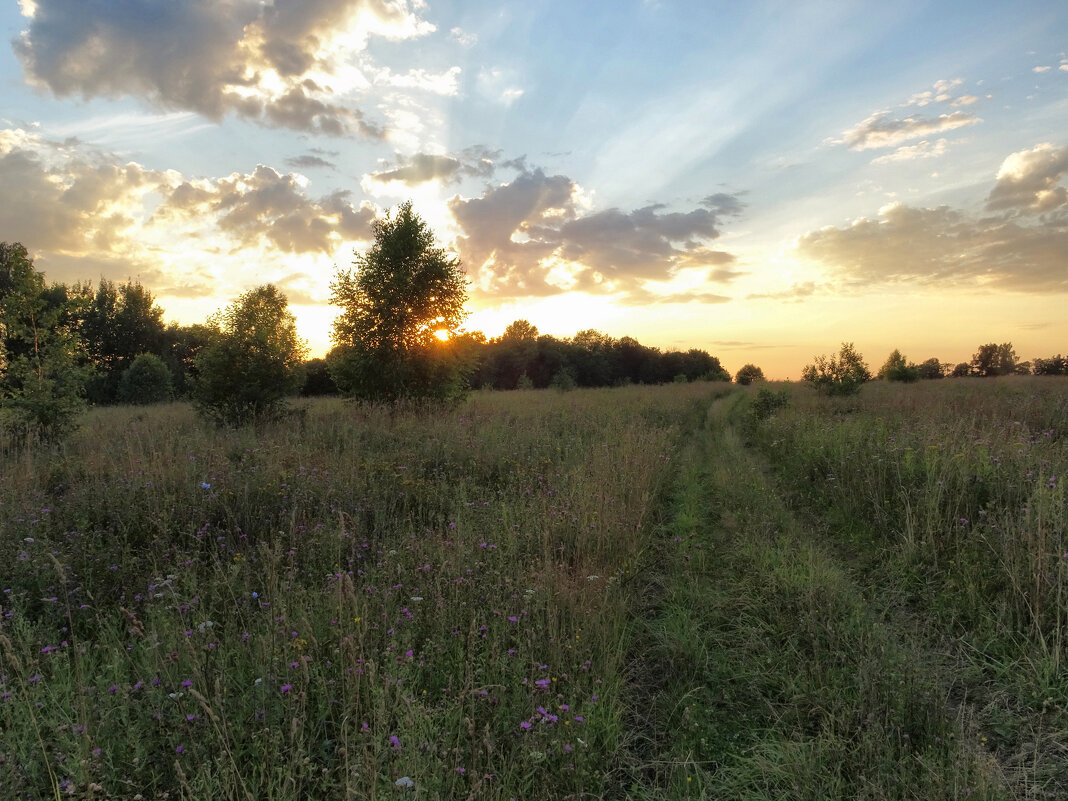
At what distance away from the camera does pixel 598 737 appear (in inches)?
119

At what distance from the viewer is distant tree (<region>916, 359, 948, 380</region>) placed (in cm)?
4060

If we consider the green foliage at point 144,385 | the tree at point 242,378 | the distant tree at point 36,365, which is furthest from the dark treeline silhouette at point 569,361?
the distant tree at point 36,365

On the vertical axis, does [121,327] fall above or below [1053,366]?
above

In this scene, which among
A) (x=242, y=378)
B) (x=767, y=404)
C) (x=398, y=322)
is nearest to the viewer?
(x=242, y=378)

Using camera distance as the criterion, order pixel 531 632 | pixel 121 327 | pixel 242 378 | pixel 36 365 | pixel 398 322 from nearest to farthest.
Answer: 1. pixel 531 632
2. pixel 36 365
3. pixel 242 378
4. pixel 398 322
5. pixel 121 327

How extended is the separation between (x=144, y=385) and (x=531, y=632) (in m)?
41.7

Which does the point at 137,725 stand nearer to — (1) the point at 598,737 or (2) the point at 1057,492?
(1) the point at 598,737

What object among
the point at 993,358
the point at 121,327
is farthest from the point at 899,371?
the point at 121,327

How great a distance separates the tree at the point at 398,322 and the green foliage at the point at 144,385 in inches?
964

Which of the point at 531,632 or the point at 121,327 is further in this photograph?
the point at 121,327

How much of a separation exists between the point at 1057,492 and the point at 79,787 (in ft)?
24.6

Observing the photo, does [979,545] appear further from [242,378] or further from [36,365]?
[36,365]

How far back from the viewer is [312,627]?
3.63m

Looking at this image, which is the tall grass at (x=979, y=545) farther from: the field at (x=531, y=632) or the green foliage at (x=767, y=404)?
the green foliage at (x=767, y=404)
